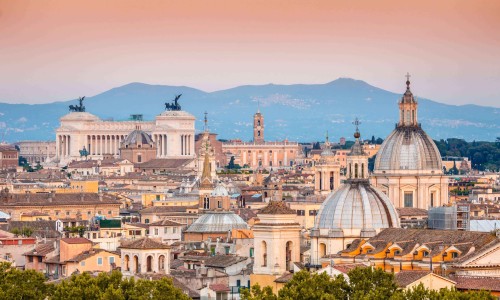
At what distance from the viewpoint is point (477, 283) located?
43.5 metres

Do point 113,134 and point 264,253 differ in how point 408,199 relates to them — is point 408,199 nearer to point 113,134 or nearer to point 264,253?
point 264,253

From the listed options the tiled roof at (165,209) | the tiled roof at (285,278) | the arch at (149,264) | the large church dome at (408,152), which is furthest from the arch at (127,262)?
the tiled roof at (165,209)

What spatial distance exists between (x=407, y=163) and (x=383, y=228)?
24960 millimetres

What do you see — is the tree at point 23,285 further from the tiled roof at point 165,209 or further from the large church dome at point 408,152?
the tiled roof at point 165,209

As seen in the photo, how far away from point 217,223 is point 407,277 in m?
28.8

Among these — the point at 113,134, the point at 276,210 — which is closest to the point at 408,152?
the point at 276,210

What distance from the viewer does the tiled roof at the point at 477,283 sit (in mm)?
42747

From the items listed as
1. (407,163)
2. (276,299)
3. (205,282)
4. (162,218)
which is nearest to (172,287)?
(276,299)

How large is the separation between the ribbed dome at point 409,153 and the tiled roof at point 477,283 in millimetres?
31254

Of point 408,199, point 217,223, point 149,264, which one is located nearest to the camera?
point 149,264

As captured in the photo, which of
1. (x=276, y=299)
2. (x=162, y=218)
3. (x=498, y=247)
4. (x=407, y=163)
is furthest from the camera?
(x=162, y=218)

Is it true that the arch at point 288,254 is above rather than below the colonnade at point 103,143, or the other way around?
below

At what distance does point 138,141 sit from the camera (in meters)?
168

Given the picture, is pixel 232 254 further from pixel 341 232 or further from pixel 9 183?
pixel 9 183
